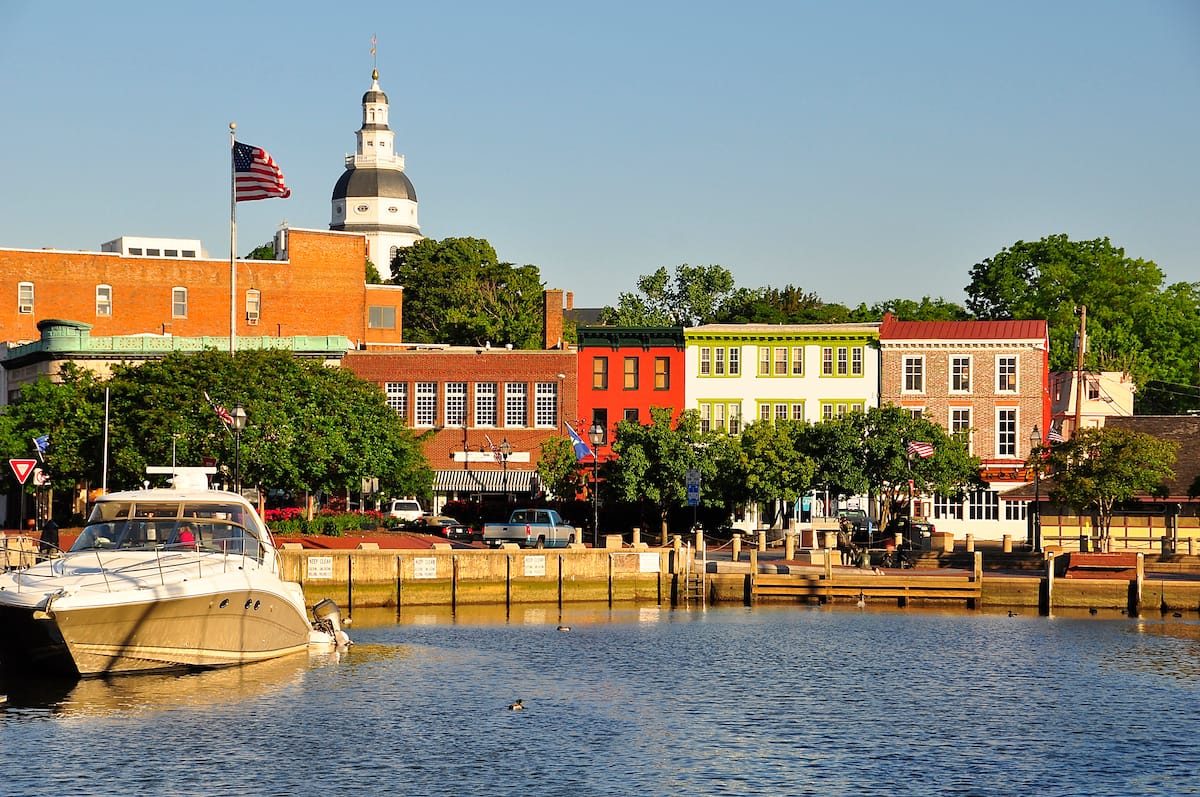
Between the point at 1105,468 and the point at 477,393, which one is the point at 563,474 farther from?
the point at 1105,468

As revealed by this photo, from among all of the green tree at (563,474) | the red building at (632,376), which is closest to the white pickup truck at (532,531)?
the green tree at (563,474)

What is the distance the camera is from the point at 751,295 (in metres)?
123

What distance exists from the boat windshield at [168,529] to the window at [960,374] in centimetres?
5505

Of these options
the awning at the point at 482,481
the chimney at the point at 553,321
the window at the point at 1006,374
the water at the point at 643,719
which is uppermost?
the chimney at the point at 553,321

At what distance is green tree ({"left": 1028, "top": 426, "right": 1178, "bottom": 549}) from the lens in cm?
6297

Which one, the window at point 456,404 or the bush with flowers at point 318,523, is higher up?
the window at point 456,404

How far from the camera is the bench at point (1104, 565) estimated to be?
54625 mm

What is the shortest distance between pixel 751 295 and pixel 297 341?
144ft

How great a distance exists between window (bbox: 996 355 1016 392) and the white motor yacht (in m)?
54.2

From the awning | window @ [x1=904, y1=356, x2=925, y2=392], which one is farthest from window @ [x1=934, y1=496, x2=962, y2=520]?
the awning

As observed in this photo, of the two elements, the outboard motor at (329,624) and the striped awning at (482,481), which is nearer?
the outboard motor at (329,624)

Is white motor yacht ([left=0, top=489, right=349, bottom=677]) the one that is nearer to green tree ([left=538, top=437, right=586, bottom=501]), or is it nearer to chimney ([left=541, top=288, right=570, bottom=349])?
green tree ([left=538, top=437, right=586, bottom=501])

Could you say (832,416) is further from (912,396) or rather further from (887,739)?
(887,739)

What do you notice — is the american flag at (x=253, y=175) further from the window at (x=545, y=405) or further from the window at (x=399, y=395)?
the window at (x=545, y=405)
